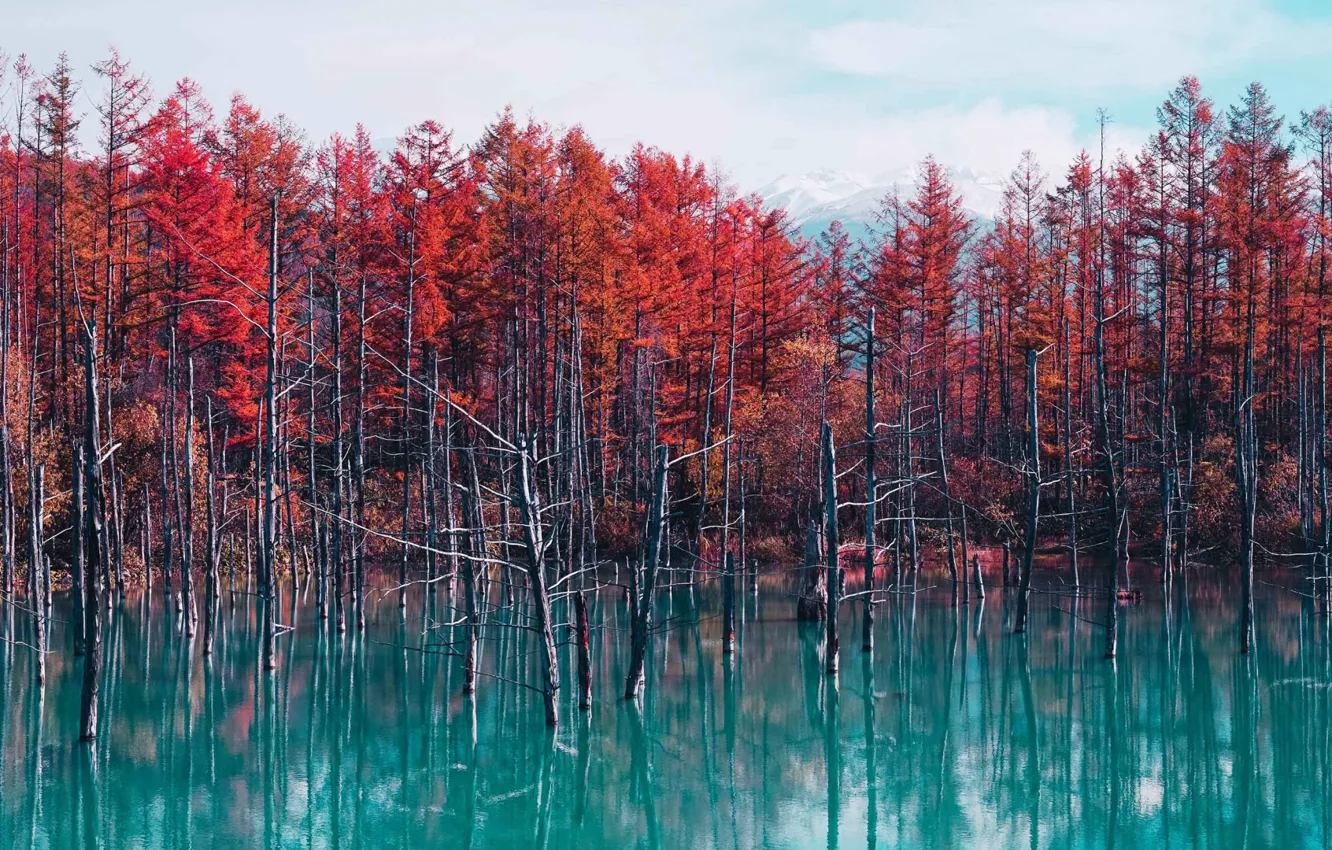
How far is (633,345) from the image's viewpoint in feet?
122

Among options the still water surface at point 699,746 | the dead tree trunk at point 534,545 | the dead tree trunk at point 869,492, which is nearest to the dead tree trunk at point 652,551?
the still water surface at point 699,746

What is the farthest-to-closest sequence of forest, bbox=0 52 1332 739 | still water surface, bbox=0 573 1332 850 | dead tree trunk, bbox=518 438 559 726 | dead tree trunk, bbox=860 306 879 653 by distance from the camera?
forest, bbox=0 52 1332 739
dead tree trunk, bbox=860 306 879 653
dead tree trunk, bbox=518 438 559 726
still water surface, bbox=0 573 1332 850

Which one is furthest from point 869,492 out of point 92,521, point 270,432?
point 92,521

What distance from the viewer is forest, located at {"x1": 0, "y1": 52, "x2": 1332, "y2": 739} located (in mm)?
29656

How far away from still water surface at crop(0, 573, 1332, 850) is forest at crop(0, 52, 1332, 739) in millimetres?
4012

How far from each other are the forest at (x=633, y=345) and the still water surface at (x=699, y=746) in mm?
4012

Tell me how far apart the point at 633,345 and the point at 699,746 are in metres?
21.9

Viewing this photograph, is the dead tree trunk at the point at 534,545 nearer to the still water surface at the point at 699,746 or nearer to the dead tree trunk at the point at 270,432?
the still water surface at the point at 699,746

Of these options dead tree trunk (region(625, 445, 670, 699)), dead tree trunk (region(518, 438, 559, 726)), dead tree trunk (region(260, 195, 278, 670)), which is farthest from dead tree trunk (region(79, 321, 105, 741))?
dead tree trunk (region(625, 445, 670, 699))

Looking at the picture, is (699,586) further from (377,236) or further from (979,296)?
(979,296)

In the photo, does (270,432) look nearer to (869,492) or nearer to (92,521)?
(92,521)

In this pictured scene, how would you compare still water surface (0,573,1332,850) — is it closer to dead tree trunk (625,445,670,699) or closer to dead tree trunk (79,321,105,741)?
dead tree trunk (625,445,670,699)

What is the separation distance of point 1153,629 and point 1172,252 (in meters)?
19.1

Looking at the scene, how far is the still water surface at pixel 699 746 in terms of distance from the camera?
41.9 feet
